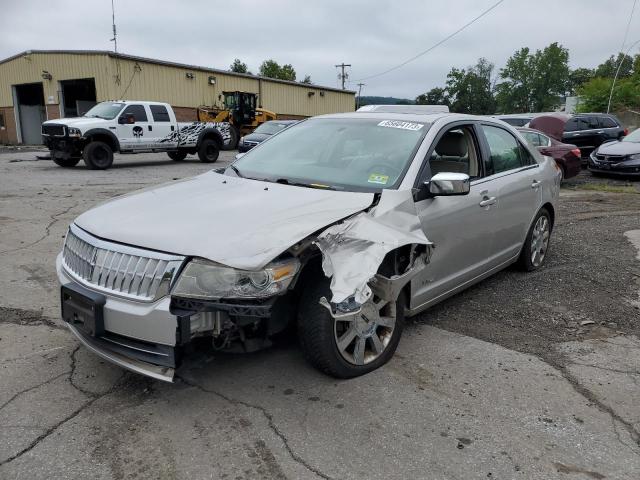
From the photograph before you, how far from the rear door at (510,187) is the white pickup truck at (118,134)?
1329cm

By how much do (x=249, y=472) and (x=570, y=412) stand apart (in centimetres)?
184

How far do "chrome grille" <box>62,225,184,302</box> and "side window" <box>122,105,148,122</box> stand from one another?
47.4 feet

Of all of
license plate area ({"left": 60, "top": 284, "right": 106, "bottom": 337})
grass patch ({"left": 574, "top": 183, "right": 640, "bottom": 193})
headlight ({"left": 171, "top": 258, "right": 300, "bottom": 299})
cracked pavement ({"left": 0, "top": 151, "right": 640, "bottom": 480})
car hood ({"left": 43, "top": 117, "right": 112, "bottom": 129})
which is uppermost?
car hood ({"left": 43, "top": 117, "right": 112, "bottom": 129})

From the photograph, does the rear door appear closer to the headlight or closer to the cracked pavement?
the cracked pavement

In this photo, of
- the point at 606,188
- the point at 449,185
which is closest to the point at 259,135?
the point at 606,188

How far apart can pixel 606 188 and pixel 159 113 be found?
1321cm

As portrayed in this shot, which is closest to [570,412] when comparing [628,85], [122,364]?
[122,364]

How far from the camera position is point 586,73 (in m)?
93.6

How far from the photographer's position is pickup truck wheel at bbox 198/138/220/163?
18719 mm

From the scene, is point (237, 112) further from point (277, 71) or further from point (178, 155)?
Result: point (277, 71)

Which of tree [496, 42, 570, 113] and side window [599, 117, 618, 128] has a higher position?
tree [496, 42, 570, 113]

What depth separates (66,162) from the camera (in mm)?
15945

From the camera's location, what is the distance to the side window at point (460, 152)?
418cm

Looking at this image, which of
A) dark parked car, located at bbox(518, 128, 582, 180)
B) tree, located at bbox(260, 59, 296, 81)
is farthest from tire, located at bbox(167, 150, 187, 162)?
tree, located at bbox(260, 59, 296, 81)
